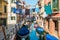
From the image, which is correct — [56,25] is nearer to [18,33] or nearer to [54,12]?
[54,12]

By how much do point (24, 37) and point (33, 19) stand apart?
18.5 feet

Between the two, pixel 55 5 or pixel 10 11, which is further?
pixel 10 11

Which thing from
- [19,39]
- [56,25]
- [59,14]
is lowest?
[19,39]

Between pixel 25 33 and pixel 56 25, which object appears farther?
pixel 56 25

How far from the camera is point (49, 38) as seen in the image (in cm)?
249

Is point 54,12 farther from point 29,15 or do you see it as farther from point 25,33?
point 29,15

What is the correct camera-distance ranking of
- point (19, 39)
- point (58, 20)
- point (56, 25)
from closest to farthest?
point (19, 39) < point (58, 20) < point (56, 25)

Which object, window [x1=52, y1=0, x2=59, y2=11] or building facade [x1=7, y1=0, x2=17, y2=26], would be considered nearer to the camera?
window [x1=52, y1=0, x2=59, y2=11]

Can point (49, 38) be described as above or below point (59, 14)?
below

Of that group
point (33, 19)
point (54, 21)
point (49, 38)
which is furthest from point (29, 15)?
point (49, 38)

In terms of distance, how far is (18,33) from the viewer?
3.73 m

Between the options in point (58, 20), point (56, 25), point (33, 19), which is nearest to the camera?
point (58, 20)

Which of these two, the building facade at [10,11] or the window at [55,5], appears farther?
the building facade at [10,11]

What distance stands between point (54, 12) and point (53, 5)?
0.66 feet
